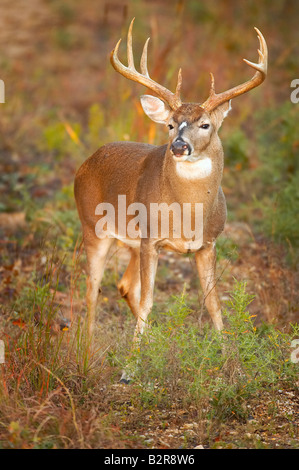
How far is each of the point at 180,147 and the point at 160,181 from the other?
65 cm

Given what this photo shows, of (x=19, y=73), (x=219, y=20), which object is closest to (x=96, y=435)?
(x=19, y=73)

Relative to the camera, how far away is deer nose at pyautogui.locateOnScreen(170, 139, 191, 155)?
16.0ft

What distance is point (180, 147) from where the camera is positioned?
4875mm

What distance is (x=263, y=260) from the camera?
691 cm

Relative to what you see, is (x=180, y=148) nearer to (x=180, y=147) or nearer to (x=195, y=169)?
(x=180, y=147)

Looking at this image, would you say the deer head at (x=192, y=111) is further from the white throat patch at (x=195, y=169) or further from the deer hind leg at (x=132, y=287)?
the deer hind leg at (x=132, y=287)

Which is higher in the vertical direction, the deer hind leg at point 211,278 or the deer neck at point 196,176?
the deer neck at point 196,176

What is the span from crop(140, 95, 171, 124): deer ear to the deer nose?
61 cm

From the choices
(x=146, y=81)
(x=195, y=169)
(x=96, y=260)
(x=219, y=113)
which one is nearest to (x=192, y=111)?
(x=219, y=113)

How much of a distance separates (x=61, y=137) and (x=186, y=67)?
340 centimetres

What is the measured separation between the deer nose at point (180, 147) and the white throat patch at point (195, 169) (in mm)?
Result: 264

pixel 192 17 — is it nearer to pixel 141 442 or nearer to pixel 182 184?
pixel 182 184

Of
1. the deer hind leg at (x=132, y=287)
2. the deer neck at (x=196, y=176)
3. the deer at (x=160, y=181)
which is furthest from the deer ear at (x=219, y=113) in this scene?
the deer hind leg at (x=132, y=287)

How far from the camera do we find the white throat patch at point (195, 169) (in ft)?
17.0
